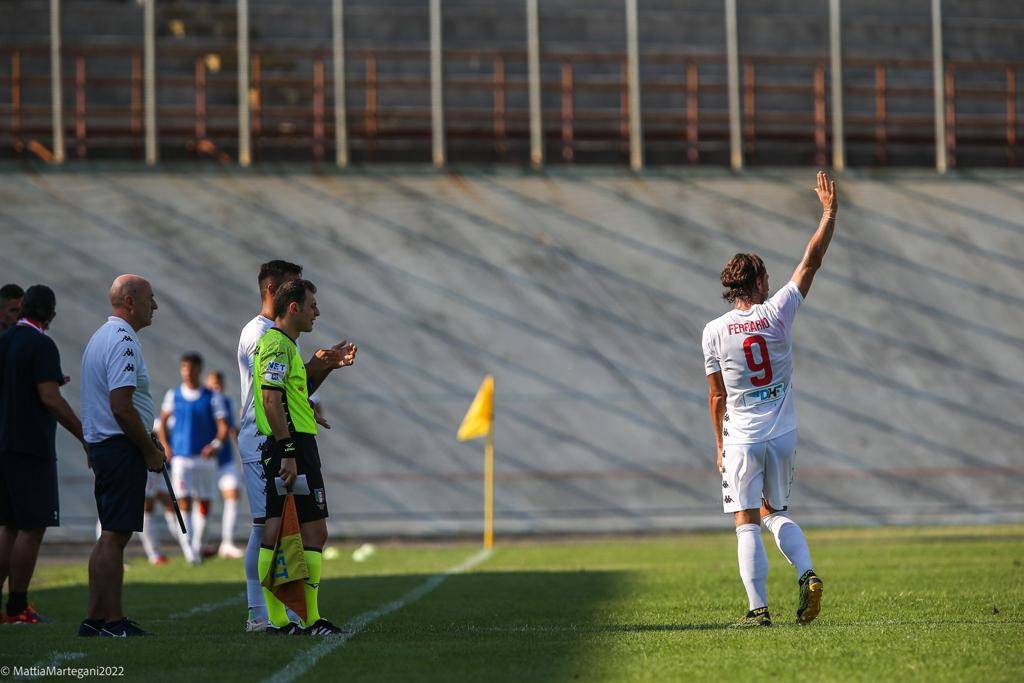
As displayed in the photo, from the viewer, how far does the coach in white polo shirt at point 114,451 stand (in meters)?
8.16

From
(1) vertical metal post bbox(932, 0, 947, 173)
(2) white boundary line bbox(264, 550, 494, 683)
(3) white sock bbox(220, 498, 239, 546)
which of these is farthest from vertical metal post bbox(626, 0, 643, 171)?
(2) white boundary line bbox(264, 550, 494, 683)

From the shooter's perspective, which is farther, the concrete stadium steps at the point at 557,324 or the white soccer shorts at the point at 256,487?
the concrete stadium steps at the point at 557,324

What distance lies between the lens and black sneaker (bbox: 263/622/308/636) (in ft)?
25.8

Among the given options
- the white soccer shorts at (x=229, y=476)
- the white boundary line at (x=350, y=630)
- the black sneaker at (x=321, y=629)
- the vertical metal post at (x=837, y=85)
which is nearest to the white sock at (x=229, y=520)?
the white soccer shorts at (x=229, y=476)

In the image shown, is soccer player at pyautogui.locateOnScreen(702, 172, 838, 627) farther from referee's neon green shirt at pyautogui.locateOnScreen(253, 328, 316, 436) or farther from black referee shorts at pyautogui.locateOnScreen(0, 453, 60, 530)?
black referee shorts at pyautogui.locateOnScreen(0, 453, 60, 530)

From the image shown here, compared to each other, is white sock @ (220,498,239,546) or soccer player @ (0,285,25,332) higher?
soccer player @ (0,285,25,332)

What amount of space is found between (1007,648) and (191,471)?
1207cm

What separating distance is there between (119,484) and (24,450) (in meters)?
1.57

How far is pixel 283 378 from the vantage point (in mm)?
7801

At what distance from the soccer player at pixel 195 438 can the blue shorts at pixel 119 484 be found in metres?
8.66

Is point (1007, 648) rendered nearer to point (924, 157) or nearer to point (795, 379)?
point (795, 379)

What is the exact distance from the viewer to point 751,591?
26.0ft

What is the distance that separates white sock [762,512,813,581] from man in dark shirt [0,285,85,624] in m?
4.71

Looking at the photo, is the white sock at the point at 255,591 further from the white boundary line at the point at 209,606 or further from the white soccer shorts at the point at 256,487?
the white boundary line at the point at 209,606
